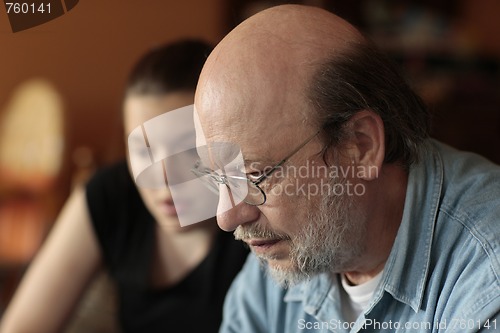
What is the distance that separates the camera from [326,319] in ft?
3.16

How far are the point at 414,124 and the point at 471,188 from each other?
0.12 meters

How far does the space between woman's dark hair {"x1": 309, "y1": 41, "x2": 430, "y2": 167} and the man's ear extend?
1 cm

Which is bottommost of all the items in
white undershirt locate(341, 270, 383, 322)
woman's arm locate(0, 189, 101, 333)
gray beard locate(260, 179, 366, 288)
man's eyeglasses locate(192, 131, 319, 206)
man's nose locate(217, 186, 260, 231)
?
woman's arm locate(0, 189, 101, 333)

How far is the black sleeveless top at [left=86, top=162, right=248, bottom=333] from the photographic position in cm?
133

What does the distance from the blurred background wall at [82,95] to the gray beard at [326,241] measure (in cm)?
25

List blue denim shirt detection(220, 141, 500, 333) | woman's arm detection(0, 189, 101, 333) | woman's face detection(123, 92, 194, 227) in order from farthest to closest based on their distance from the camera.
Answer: woman's arm detection(0, 189, 101, 333) < woman's face detection(123, 92, 194, 227) < blue denim shirt detection(220, 141, 500, 333)

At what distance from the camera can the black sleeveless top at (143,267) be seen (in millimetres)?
1335

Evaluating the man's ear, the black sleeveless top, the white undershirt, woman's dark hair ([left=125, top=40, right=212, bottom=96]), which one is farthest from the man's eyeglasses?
the black sleeveless top

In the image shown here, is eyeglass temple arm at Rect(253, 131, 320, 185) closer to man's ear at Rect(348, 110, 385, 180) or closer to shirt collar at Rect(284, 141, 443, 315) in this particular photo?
man's ear at Rect(348, 110, 385, 180)

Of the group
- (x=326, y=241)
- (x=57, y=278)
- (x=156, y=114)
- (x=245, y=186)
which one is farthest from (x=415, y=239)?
(x=57, y=278)

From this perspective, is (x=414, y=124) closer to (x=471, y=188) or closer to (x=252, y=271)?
(x=471, y=188)

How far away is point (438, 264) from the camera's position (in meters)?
0.85

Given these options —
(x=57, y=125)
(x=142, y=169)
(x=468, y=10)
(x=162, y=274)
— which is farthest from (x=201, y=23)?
(x=468, y=10)

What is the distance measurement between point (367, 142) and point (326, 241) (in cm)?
14
